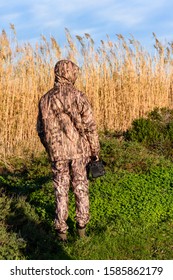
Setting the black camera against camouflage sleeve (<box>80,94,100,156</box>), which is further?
the black camera

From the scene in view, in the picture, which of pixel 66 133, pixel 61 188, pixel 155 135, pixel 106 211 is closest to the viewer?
pixel 66 133

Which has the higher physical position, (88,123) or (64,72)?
(64,72)

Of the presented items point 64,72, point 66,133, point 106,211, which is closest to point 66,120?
point 66,133

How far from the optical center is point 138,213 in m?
7.71


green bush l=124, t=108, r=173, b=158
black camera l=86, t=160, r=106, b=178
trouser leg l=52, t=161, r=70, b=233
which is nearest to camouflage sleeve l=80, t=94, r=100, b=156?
black camera l=86, t=160, r=106, b=178

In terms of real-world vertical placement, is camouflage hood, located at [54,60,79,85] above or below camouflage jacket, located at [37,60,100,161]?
above

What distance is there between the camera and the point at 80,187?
654 centimetres

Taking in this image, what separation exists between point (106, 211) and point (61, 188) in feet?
5.00

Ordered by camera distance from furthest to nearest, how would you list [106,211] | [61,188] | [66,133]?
[106,211] → [61,188] → [66,133]

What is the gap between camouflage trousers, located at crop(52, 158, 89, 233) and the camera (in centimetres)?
643

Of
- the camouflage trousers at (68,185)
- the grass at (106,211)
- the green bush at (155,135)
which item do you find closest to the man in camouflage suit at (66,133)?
the camouflage trousers at (68,185)

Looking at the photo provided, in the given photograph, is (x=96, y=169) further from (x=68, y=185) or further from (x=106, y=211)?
(x=106, y=211)

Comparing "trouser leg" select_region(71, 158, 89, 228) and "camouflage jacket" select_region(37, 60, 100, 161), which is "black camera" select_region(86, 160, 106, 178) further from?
"camouflage jacket" select_region(37, 60, 100, 161)

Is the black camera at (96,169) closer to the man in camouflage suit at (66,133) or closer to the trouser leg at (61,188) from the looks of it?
the man in camouflage suit at (66,133)
